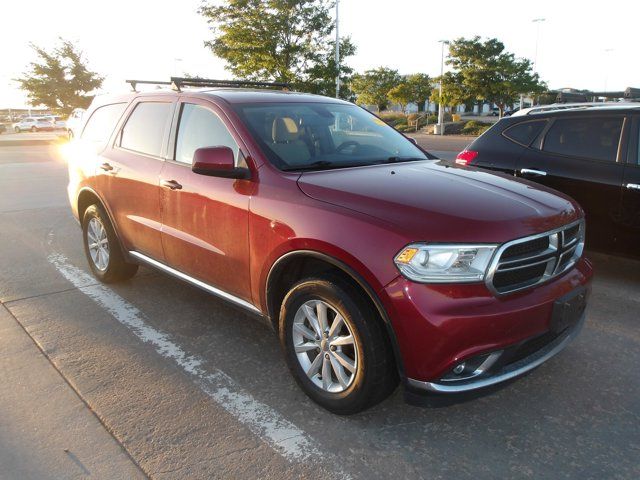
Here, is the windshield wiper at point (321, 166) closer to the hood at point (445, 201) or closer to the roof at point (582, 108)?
the hood at point (445, 201)

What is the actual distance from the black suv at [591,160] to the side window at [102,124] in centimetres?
369

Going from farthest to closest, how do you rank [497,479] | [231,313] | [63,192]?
[63,192] → [231,313] → [497,479]

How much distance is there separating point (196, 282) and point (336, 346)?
139 cm

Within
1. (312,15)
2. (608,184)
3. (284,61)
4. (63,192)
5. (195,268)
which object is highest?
(312,15)

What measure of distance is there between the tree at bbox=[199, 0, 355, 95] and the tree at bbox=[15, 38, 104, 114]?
71.1 feet

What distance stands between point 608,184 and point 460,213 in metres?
2.93

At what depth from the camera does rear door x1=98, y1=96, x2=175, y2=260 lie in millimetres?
4145

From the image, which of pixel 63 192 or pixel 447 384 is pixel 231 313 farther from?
pixel 63 192

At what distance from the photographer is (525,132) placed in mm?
5594

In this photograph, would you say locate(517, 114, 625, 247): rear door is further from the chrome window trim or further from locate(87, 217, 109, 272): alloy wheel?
locate(87, 217, 109, 272): alloy wheel

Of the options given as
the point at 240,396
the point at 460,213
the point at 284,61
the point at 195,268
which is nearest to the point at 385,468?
the point at 240,396

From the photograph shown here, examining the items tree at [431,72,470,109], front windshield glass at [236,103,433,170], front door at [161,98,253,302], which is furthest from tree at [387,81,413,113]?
front door at [161,98,253,302]

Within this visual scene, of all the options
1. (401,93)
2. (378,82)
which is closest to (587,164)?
(401,93)

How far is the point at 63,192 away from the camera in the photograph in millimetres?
11188
